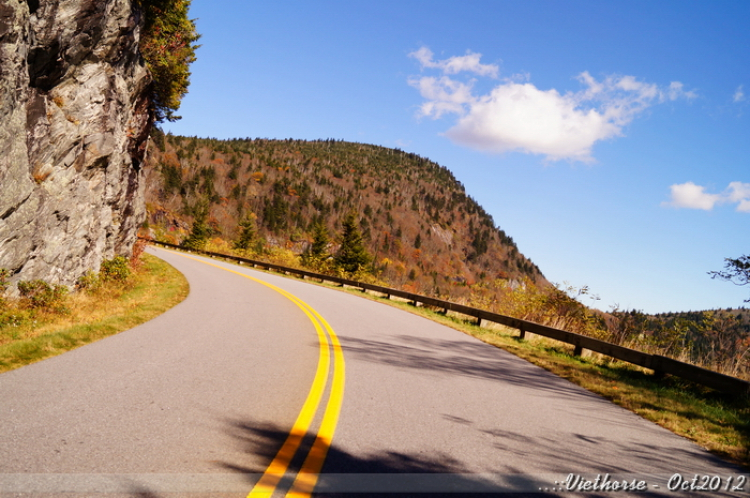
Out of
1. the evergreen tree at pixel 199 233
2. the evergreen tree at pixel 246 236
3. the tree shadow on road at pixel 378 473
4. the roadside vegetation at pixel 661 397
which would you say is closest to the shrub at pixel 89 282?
the tree shadow on road at pixel 378 473

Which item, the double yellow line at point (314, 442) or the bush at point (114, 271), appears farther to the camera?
the bush at point (114, 271)

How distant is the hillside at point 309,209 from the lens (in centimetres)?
12850

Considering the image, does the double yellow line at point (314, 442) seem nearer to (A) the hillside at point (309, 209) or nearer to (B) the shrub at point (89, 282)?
(B) the shrub at point (89, 282)

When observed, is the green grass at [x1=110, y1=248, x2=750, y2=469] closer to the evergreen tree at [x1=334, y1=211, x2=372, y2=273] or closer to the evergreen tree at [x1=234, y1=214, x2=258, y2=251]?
the evergreen tree at [x1=334, y1=211, x2=372, y2=273]

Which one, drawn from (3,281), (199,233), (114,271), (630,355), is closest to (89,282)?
(114,271)

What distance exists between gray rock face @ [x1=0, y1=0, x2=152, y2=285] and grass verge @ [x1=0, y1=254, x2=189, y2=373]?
46.8 inches

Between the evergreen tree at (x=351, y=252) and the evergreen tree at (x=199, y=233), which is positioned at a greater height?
the evergreen tree at (x=351, y=252)

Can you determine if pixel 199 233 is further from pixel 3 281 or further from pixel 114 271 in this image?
pixel 3 281

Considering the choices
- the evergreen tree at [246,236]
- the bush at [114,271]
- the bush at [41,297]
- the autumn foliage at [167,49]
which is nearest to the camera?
the bush at [41,297]

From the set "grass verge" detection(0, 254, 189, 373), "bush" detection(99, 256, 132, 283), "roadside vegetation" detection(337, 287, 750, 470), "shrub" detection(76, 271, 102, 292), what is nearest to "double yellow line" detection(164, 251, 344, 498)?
"grass verge" detection(0, 254, 189, 373)

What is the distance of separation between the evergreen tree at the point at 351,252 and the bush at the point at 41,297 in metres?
34.1

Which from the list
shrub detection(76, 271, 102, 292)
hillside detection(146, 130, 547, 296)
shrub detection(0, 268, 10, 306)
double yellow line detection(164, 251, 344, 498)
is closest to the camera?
double yellow line detection(164, 251, 344, 498)

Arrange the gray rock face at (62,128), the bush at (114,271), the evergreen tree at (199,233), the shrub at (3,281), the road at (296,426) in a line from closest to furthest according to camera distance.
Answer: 1. the road at (296,426)
2. the shrub at (3,281)
3. the gray rock face at (62,128)
4. the bush at (114,271)
5. the evergreen tree at (199,233)

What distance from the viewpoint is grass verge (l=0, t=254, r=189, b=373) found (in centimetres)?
626
